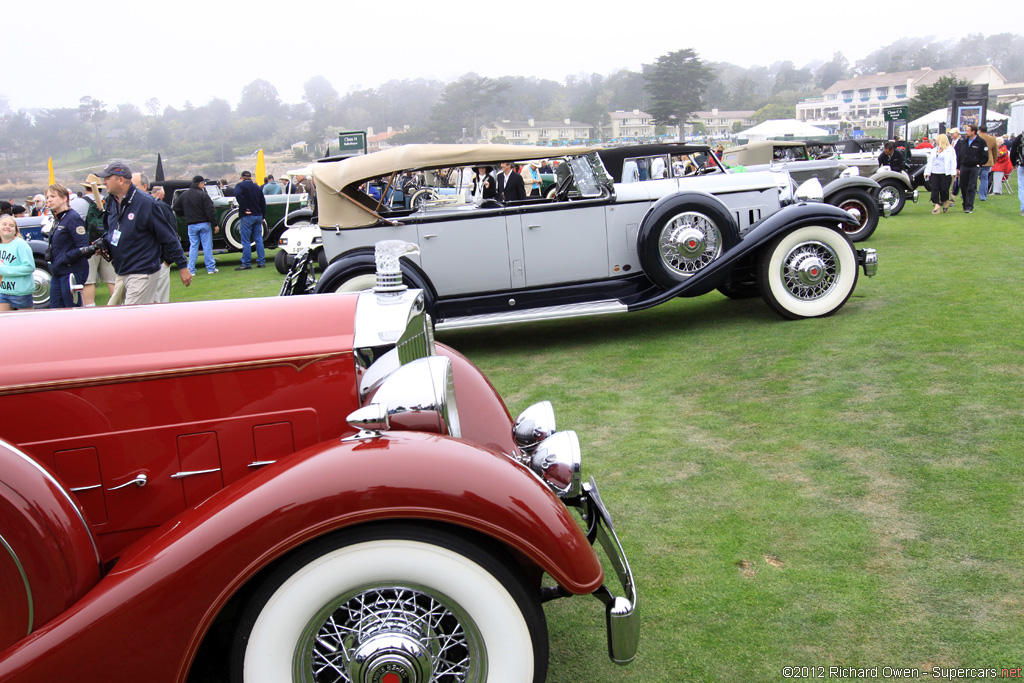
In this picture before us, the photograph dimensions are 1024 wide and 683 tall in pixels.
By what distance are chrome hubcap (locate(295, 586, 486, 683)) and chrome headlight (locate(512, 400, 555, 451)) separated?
1.04 m

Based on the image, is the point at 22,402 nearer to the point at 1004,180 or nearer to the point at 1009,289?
the point at 1009,289

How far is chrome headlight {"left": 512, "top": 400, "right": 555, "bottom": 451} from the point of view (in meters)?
2.89

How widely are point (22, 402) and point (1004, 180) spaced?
22.0 m

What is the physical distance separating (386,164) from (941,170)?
38.7ft

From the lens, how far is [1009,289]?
6.91m

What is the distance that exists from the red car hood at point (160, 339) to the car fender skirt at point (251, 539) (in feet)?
1.88

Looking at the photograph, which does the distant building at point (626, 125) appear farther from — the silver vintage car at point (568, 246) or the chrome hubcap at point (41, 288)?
the silver vintage car at point (568, 246)

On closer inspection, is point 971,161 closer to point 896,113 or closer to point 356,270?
point 356,270

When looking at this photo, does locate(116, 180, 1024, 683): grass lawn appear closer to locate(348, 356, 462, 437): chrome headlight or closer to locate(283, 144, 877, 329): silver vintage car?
locate(283, 144, 877, 329): silver vintage car

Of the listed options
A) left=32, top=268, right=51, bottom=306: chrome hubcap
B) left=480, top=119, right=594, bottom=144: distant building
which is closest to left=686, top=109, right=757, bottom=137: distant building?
left=480, top=119, right=594, bottom=144: distant building

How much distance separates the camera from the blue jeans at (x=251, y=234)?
Result: 13000mm

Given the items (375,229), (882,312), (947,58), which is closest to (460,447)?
(375,229)

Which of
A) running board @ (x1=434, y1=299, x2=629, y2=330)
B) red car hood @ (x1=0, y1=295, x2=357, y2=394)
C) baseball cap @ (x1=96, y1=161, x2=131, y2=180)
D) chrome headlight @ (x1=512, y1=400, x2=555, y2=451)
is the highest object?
baseball cap @ (x1=96, y1=161, x2=131, y2=180)

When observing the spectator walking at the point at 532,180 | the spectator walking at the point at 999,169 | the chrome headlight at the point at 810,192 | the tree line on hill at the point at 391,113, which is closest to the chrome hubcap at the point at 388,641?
the chrome headlight at the point at 810,192
